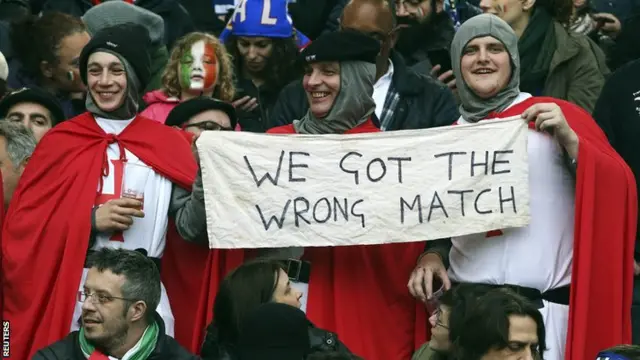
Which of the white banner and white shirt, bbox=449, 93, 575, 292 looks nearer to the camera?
white shirt, bbox=449, 93, 575, 292

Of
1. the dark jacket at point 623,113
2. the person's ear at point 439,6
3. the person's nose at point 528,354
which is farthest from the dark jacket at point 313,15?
the person's nose at point 528,354

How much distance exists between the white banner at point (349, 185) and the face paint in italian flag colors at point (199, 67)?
7.30 ft

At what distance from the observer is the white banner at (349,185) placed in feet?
29.1

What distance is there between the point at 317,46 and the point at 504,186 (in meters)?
1.34

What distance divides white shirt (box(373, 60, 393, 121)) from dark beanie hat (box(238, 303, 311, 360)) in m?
3.08

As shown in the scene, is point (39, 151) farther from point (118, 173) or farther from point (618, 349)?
point (618, 349)

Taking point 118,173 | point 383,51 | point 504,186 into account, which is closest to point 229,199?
point 118,173

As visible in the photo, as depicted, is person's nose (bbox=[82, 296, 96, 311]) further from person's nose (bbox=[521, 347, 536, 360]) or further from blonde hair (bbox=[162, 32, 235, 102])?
blonde hair (bbox=[162, 32, 235, 102])

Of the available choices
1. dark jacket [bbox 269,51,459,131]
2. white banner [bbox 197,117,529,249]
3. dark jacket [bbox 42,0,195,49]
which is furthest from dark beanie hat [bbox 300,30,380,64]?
dark jacket [bbox 42,0,195,49]

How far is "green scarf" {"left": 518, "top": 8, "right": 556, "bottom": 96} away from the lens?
11430 mm

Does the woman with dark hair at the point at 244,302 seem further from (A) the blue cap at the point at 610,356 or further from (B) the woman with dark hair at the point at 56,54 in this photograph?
(B) the woman with dark hair at the point at 56,54

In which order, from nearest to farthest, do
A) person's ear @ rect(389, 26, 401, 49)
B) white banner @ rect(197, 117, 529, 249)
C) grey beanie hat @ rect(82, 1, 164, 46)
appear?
white banner @ rect(197, 117, 529, 249) < person's ear @ rect(389, 26, 401, 49) < grey beanie hat @ rect(82, 1, 164, 46)

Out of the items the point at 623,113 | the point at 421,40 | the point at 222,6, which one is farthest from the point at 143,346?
the point at 222,6

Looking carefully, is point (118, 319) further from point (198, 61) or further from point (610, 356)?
point (198, 61)
